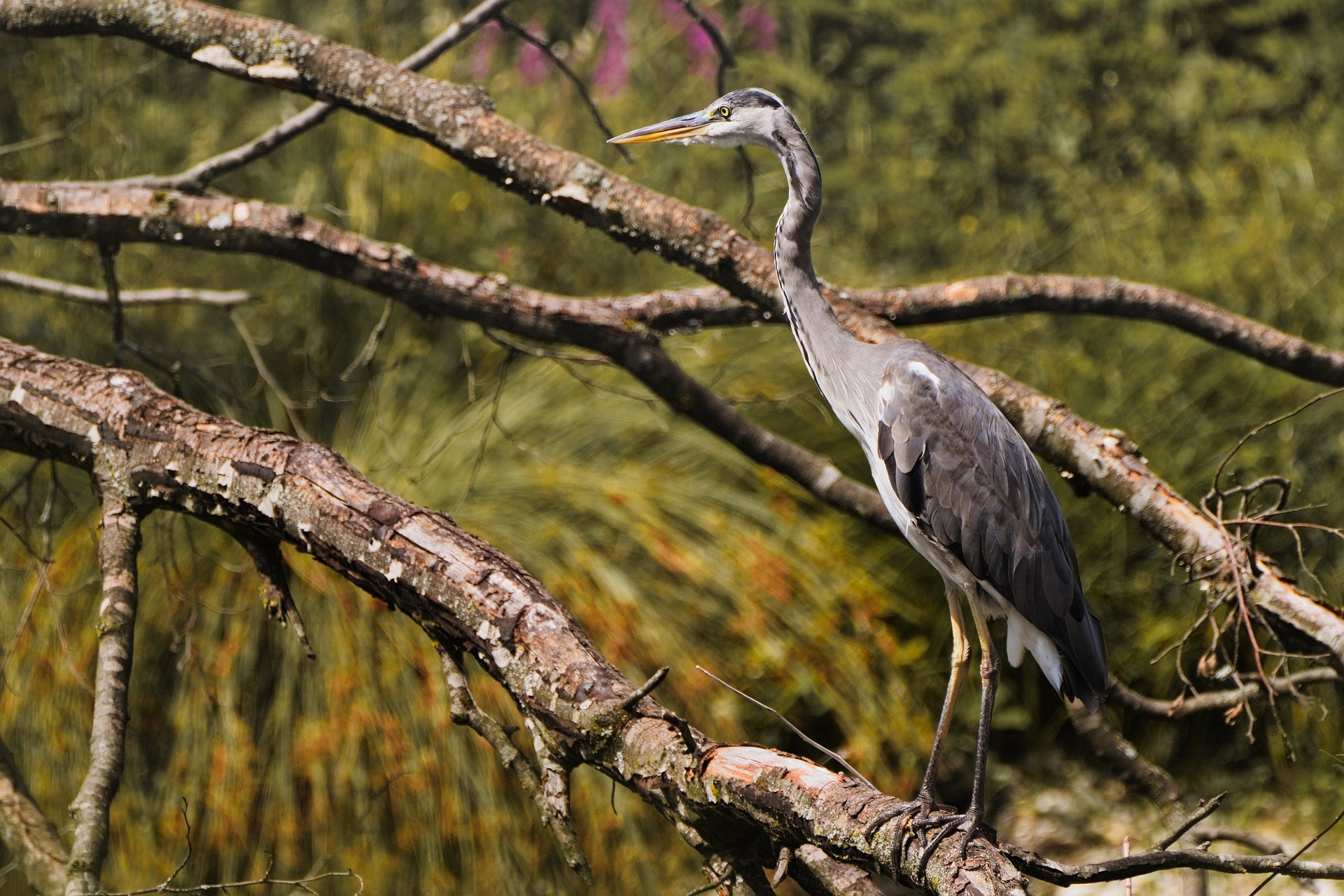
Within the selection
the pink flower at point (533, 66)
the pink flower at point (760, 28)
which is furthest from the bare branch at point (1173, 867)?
the pink flower at point (760, 28)

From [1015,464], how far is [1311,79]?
22.1 ft

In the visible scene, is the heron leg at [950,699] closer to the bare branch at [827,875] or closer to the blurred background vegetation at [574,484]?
the bare branch at [827,875]

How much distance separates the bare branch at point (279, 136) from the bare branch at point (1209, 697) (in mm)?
2090

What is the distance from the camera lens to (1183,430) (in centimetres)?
448

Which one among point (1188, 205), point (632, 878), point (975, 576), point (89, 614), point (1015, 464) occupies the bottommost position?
point (632, 878)

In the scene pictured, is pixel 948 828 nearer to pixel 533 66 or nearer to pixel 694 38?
pixel 533 66

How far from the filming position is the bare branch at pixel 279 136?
268 centimetres

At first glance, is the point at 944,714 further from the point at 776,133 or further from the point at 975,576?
the point at 776,133

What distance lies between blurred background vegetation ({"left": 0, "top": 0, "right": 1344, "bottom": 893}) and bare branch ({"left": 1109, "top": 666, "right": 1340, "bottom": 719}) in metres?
0.31

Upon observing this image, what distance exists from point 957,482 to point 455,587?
1.02m

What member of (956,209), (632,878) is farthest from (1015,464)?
(956,209)

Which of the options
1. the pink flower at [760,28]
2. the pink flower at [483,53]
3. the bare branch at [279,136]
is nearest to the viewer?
the bare branch at [279,136]

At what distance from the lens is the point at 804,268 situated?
7.36ft

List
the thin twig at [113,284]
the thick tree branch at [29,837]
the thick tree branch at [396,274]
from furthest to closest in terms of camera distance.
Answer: the thin twig at [113,284], the thick tree branch at [396,274], the thick tree branch at [29,837]
